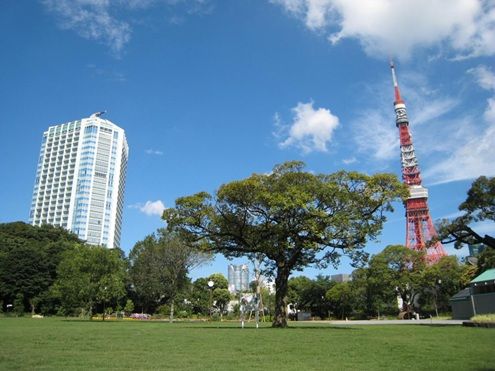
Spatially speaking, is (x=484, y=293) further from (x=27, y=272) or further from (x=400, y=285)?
(x=27, y=272)

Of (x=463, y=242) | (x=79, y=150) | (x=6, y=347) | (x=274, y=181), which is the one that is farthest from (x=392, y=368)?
(x=79, y=150)

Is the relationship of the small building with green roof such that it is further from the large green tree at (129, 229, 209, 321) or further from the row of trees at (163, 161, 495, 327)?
the large green tree at (129, 229, 209, 321)

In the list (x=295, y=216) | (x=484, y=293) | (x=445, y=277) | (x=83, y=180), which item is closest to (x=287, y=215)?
(x=295, y=216)

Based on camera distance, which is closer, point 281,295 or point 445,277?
point 281,295

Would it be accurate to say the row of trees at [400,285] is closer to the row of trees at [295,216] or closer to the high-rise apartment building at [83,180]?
the row of trees at [295,216]

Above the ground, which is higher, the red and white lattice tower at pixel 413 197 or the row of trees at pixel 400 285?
the red and white lattice tower at pixel 413 197

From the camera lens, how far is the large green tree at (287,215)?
2341cm

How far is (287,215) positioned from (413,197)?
177ft

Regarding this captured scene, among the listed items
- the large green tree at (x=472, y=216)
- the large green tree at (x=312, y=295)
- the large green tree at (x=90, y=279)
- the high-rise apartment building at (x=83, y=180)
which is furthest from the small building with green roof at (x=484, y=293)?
the high-rise apartment building at (x=83, y=180)

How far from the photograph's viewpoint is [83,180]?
133 meters

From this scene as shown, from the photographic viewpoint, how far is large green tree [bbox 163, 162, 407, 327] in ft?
76.8

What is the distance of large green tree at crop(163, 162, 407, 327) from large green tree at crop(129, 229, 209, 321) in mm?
15997

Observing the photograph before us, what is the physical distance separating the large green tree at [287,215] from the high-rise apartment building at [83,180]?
111063 millimetres

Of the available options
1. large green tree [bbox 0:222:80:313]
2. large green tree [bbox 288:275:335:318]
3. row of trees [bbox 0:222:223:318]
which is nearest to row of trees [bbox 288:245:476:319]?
large green tree [bbox 288:275:335:318]
